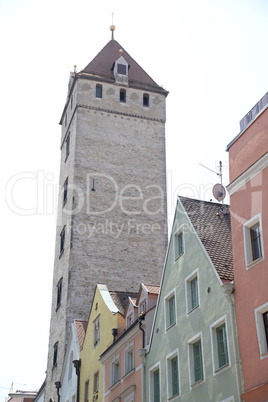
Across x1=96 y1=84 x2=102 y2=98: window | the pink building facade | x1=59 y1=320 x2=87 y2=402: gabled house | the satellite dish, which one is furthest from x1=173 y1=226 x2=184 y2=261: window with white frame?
x1=96 y1=84 x2=102 y2=98: window

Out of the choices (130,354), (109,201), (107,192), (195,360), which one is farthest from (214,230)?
(107,192)

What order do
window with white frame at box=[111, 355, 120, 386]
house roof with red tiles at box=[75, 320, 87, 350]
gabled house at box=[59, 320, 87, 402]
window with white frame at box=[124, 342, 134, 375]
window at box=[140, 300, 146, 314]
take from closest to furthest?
window with white frame at box=[124, 342, 134, 375] → window at box=[140, 300, 146, 314] → window with white frame at box=[111, 355, 120, 386] → gabled house at box=[59, 320, 87, 402] → house roof with red tiles at box=[75, 320, 87, 350]

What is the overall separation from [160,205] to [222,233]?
83.8 feet

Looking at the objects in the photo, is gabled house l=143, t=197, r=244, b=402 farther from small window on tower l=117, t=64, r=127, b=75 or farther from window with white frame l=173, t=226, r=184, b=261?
small window on tower l=117, t=64, r=127, b=75

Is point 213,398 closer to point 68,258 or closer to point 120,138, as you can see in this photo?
point 68,258

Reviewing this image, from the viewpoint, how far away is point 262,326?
17844 millimetres

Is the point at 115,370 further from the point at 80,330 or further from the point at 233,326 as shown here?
the point at 233,326

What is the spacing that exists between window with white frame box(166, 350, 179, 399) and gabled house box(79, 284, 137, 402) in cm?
666

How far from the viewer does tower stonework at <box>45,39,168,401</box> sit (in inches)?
1775

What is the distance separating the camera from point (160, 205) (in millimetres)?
49625

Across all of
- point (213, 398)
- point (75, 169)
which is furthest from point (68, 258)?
point (213, 398)

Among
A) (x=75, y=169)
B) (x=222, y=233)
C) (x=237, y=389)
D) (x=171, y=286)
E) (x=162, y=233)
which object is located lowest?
(x=237, y=389)

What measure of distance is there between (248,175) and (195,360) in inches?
261

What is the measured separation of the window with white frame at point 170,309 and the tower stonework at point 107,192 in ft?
64.0
